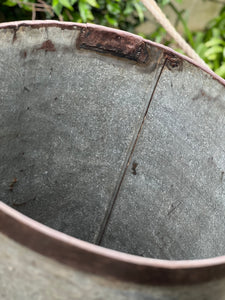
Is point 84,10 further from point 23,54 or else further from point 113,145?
point 23,54

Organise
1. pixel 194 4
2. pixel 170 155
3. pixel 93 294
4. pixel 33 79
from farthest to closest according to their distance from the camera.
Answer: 1. pixel 194 4
2. pixel 170 155
3. pixel 33 79
4. pixel 93 294

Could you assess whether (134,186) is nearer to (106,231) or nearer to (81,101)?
(106,231)

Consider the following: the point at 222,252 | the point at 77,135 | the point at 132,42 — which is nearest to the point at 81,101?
the point at 77,135

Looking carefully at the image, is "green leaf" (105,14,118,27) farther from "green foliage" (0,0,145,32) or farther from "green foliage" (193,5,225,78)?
"green foliage" (193,5,225,78)

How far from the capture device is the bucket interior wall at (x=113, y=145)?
1.56 meters

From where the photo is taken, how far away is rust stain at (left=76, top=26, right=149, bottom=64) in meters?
1.54

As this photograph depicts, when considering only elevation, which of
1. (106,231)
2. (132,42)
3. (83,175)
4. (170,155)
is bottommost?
(106,231)

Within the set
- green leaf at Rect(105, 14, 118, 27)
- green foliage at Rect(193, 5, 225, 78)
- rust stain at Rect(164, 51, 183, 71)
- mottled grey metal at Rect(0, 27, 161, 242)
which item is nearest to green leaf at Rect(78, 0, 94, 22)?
green leaf at Rect(105, 14, 118, 27)

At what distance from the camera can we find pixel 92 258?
750 mm

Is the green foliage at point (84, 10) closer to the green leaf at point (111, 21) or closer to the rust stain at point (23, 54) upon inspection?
the green leaf at point (111, 21)

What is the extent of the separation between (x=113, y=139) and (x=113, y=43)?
394 mm

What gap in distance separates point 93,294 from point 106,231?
1143mm

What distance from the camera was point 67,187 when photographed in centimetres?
187

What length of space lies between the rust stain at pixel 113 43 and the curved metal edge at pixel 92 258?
2.97ft
